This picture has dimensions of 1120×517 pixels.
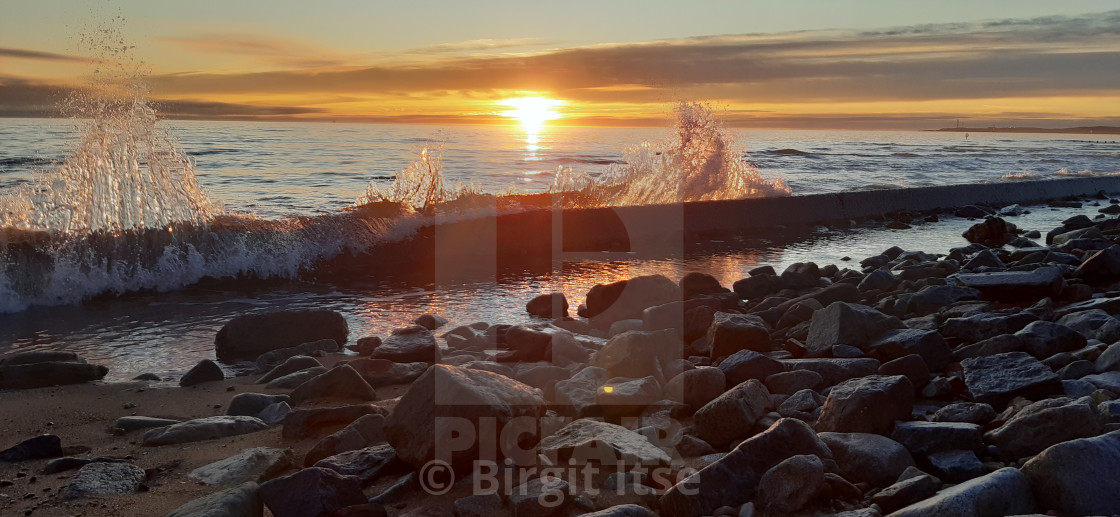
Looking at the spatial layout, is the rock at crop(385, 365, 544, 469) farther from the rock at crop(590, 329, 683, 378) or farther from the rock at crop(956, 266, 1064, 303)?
the rock at crop(956, 266, 1064, 303)

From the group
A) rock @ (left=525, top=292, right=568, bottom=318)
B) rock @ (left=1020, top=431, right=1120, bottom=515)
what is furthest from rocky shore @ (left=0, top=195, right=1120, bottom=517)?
rock @ (left=525, top=292, right=568, bottom=318)

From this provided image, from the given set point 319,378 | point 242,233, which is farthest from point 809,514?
point 242,233

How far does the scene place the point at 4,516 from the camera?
3.11 metres

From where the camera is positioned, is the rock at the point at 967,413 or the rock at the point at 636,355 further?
the rock at the point at 636,355

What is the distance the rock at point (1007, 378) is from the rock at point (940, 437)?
0.53 meters

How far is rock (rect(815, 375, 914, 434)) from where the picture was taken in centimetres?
328

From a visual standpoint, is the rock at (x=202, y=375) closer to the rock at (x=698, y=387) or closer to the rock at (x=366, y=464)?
the rock at (x=366, y=464)

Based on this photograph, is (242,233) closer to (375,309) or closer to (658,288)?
(375,309)

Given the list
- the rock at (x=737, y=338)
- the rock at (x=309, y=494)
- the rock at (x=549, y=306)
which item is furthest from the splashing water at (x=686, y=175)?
the rock at (x=309, y=494)

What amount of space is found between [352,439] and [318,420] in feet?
1.65

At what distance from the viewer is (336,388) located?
15.4 ft

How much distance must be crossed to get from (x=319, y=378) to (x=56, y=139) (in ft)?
107

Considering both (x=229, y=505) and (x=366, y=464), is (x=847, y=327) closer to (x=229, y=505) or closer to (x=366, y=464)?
(x=366, y=464)

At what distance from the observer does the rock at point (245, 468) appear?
3.39 m
